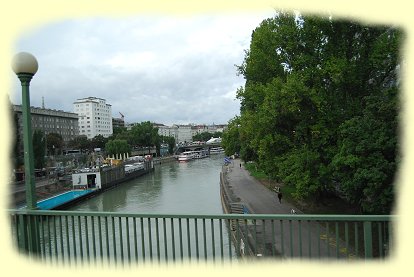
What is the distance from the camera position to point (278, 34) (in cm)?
1670

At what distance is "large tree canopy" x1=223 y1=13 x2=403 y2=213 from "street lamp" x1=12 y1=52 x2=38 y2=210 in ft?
33.8

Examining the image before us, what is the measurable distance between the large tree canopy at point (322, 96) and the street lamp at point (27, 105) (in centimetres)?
1029

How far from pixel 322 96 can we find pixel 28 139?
12959 millimetres

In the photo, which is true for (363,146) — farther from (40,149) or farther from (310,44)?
(40,149)

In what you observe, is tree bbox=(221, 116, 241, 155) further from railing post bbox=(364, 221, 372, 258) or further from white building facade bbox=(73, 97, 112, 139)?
white building facade bbox=(73, 97, 112, 139)

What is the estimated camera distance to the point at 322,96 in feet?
50.8

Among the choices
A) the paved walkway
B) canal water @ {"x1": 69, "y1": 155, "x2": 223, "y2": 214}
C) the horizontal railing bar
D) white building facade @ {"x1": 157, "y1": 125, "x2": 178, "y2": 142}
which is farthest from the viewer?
white building facade @ {"x1": 157, "y1": 125, "x2": 178, "y2": 142}

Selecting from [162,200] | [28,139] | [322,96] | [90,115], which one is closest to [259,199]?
[322,96]

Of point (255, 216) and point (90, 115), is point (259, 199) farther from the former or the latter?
point (90, 115)

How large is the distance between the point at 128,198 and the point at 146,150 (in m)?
69.4

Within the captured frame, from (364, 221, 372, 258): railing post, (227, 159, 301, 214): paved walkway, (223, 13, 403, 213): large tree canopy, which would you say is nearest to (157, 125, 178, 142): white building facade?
(227, 159, 301, 214): paved walkway

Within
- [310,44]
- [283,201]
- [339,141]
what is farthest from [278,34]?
[283,201]

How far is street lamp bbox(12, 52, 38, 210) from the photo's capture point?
4.61 metres

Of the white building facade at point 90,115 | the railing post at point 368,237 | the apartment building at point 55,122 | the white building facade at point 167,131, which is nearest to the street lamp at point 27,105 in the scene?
the railing post at point 368,237
